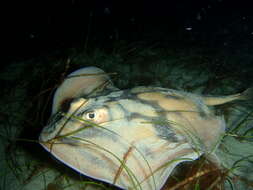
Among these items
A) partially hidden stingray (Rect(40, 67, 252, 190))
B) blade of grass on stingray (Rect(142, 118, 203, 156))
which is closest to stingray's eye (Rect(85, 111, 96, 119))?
partially hidden stingray (Rect(40, 67, 252, 190))

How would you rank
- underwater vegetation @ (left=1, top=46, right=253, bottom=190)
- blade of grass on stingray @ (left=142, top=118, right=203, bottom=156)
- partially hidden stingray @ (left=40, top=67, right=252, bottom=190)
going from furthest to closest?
blade of grass on stingray @ (left=142, top=118, right=203, bottom=156) < underwater vegetation @ (left=1, top=46, right=253, bottom=190) < partially hidden stingray @ (left=40, top=67, right=252, bottom=190)

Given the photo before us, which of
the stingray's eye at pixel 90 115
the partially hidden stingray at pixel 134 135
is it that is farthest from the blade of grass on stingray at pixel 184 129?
the stingray's eye at pixel 90 115

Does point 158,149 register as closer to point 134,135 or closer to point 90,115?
point 134,135

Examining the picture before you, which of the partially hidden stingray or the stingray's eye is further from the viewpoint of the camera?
the stingray's eye

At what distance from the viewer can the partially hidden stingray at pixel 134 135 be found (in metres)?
2.01

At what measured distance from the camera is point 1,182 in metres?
3.61

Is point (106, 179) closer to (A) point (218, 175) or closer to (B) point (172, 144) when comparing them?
(B) point (172, 144)

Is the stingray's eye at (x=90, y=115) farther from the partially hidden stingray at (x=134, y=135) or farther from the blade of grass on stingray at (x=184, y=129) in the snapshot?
the blade of grass on stingray at (x=184, y=129)

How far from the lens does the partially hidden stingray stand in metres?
2.01

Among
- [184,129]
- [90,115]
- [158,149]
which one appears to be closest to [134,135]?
[158,149]

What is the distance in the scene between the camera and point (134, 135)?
2268 mm

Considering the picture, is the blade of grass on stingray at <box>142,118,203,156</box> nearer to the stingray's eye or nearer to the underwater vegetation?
the underwater vegetation

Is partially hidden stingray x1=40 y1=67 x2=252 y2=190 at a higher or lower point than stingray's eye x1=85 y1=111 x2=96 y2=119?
lower

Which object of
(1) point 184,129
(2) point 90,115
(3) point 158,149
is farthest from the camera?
(1) point 184,129
